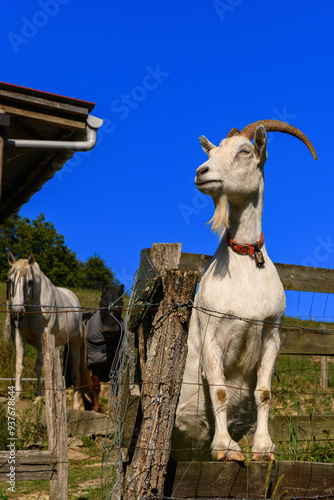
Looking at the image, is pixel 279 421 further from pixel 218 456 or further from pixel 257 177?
pixel 257 177

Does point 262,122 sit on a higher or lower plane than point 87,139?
lower

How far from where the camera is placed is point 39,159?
8672mm

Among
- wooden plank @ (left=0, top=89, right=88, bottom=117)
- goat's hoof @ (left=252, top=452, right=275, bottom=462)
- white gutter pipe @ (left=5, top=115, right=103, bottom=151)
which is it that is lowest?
goat's hoof @ (left=252, top=452, right=275, bottom=462)

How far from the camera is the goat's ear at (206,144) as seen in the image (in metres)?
4.39

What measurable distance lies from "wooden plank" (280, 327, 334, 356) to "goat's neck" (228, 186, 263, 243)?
6.19ft

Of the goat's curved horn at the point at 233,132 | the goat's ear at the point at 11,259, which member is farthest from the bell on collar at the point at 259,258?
the goat's ear at the point at 11,259

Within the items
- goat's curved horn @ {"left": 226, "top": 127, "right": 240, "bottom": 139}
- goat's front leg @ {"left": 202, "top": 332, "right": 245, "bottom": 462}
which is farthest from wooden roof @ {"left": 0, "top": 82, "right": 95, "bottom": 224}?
goat's front leg @ {"left": 202, "top": 332, "right": 245, "bottom": 462}

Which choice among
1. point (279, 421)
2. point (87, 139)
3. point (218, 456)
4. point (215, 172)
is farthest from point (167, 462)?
point (87, 139)

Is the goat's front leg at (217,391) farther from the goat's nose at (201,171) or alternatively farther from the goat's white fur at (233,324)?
the goat's nose at (201,171)

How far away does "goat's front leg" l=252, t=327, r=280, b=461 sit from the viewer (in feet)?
12.0

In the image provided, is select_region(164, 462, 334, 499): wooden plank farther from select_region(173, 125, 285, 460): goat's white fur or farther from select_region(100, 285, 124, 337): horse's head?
select_region(100, 285, 124, 337): horse's head

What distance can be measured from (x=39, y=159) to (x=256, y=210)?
207 inches

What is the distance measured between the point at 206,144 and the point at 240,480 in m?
2.42

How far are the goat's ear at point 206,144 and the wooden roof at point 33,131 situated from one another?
3026mm
